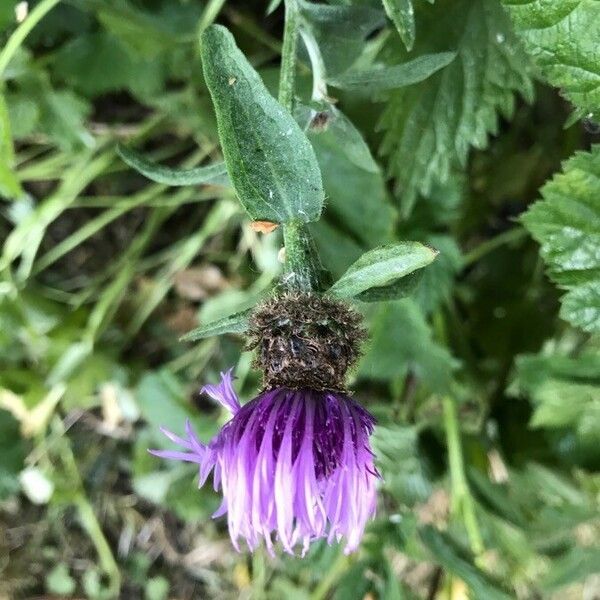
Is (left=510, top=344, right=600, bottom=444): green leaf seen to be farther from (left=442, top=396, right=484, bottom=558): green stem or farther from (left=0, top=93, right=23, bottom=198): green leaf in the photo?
(left=0, top=93, right=23, bottom=198): green leaf

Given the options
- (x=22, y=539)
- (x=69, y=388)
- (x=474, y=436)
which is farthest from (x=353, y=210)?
(x=22, y=539)

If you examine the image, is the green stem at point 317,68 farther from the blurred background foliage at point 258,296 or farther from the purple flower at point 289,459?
the purple flower at point 289,459

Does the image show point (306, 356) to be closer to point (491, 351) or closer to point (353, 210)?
point (353, 210)

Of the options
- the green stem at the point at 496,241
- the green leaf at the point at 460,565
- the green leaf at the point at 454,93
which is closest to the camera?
the green leaf at the point at 454,93

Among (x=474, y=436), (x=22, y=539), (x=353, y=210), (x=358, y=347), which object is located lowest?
(x=22, y=539)

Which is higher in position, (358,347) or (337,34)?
(337,34)

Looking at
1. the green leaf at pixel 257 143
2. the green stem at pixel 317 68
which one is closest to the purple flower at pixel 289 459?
the green leaf at pixel 257 143
